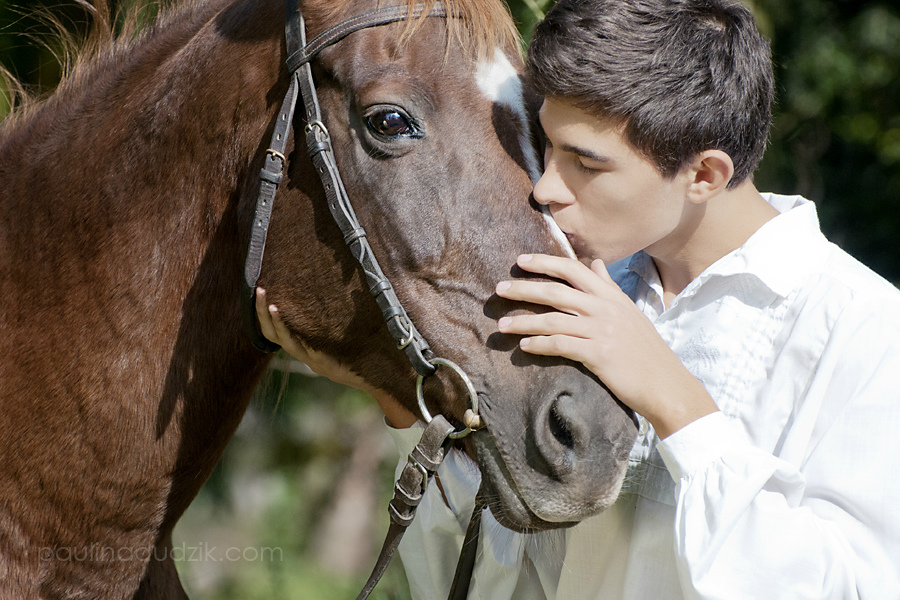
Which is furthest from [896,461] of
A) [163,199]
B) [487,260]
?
[163,199]

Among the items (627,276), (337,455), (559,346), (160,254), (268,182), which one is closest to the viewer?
(559,346)

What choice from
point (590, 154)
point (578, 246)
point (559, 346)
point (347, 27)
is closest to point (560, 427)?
point (559, 346)

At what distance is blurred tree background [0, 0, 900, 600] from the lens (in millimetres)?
3961

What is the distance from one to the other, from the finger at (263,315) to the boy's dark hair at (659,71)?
2.30ft

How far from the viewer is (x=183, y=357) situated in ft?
5.57

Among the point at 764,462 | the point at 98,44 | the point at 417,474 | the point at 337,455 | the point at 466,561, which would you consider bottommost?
the point at 337,455

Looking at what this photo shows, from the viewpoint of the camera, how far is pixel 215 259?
5.60ft

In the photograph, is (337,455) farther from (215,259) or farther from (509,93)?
(509,93)

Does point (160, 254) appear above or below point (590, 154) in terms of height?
below

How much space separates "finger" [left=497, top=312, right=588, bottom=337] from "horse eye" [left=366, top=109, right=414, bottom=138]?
0.42 metres

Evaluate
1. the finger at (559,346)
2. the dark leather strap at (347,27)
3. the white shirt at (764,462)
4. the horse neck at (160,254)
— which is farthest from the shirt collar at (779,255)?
the horse neck at (160,254)

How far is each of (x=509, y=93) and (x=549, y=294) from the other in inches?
17.8

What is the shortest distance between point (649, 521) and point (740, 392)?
1.00ft

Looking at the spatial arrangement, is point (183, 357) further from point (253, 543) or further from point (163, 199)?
point (253, 543)
